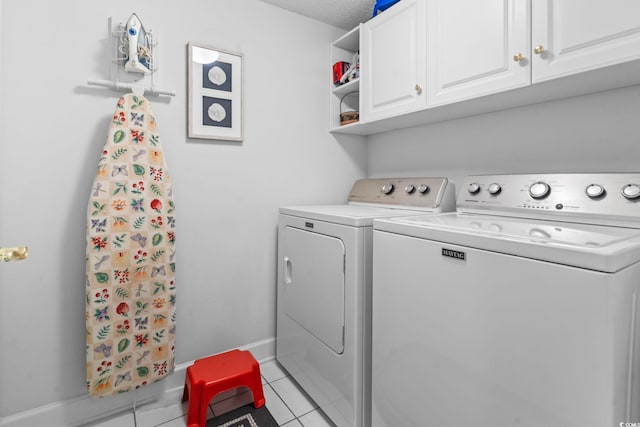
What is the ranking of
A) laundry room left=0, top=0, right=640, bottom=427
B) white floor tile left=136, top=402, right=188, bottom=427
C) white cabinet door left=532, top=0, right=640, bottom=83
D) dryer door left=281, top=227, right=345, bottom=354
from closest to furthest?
white cabinet door left=532, top=0, right=640, bottom=83 < laundry room left=0, top=0, right=640, bottom=427 < dryer door left=281, top=227, right=345, bottom=354 < white floor tile left=136, top=402, right=188, bottom=427

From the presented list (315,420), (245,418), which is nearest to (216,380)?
(245,418)

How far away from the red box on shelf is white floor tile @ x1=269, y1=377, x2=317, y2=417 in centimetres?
A: 200

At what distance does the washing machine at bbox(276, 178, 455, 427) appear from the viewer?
139cm

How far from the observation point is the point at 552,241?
814 millimetres

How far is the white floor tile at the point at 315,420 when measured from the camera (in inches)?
61.2

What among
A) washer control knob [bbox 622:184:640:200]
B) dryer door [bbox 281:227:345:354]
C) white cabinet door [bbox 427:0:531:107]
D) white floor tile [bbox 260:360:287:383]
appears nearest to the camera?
washer control knob [bbox 622:184:640:200]

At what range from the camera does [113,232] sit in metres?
1.47

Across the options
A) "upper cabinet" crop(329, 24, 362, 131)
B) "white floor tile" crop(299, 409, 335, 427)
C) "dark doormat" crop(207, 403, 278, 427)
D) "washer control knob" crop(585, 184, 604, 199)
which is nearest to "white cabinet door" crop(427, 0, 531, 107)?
"washer control knob" crop(585, 184, 604, 199)

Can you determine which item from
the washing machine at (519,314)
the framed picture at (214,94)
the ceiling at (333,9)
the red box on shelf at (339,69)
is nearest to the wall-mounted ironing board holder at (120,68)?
the framed picture at (214,94)

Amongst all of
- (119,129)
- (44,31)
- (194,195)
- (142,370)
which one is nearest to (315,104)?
(194,195)

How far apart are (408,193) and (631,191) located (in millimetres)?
953

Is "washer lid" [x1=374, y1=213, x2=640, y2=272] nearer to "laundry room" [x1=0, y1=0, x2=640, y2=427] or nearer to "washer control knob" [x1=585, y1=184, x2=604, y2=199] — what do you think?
"washer control knob" [x1=585, y1=184, x2=604, y2=199]

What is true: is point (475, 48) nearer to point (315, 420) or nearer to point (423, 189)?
point (423, 189)

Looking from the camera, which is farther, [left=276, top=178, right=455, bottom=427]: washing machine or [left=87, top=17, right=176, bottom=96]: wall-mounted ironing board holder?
[left=87, top=17, right=176, bottom=96]: wall-mounted ironing board holder
